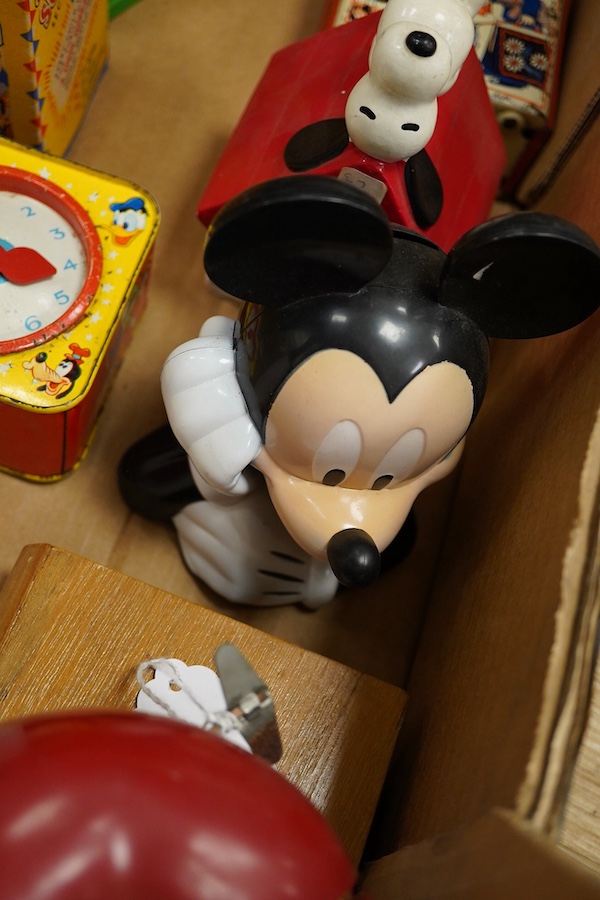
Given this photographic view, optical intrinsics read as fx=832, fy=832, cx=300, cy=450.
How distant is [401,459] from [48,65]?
21.4 inches

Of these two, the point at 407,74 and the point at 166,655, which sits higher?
the point at 407,74

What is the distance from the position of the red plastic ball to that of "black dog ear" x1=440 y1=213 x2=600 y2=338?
0.32 meters

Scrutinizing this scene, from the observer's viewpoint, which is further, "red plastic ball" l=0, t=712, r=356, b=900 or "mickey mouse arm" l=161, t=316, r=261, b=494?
"mickey mouse arm" l=161, t=316, r=261, b=494

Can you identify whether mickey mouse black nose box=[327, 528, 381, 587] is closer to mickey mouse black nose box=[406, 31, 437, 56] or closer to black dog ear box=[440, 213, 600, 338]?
black dog ear box=[440, 213, 600, 338]

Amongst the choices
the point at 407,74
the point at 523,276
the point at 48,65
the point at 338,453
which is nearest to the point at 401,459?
the point at 338,453

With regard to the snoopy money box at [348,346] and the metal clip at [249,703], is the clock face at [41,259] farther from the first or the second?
the metal clip at [249,703]

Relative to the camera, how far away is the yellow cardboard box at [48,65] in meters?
0.74

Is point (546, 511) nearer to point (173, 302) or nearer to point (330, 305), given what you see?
point (330, 305)

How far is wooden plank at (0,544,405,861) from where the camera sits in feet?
1.83

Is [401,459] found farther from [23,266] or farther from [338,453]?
[23,266]

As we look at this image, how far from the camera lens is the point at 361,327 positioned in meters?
0.54

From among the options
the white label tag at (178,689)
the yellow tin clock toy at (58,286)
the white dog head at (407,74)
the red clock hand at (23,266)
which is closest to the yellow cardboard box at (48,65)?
the yellow tin clock toy at (58,286)

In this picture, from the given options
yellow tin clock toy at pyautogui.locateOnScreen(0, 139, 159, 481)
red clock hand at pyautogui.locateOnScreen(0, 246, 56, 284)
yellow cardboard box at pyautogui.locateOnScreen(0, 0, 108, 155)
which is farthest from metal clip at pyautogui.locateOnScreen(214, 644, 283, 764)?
yellow cardboard box at pyautogui.locateOnScreen(0, 0, 108, 155)

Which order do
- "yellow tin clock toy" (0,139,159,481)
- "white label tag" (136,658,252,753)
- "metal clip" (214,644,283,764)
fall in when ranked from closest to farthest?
"metal clip" (214,644,283,764) → "white label tag" (136,658,252,753) → "yellow tin clock toy" (0,139,159,481)
